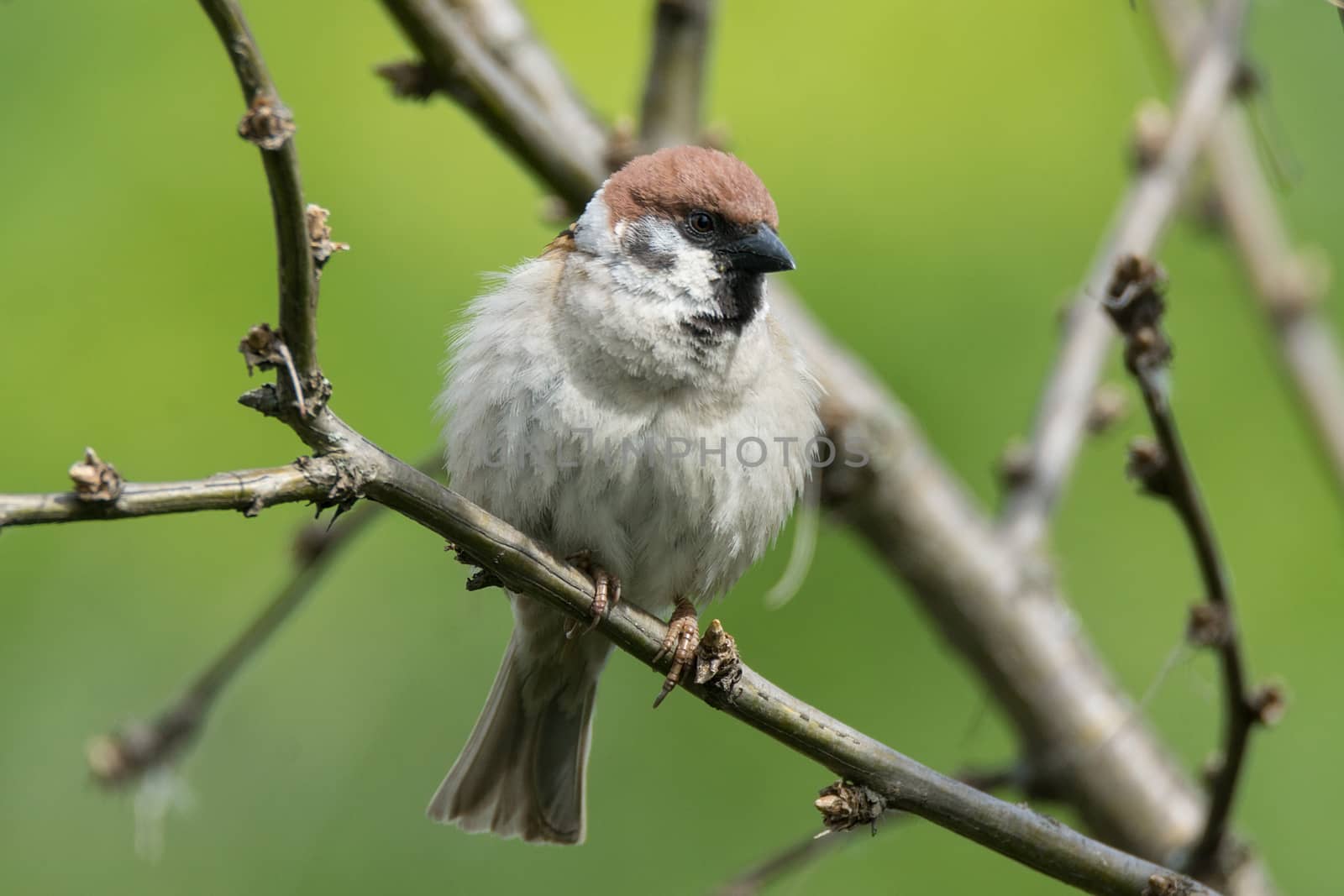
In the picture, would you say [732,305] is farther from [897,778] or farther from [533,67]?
[897,778]

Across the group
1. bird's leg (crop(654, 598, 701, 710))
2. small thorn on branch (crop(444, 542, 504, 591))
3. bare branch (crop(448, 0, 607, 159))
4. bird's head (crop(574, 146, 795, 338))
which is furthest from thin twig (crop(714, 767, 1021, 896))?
bare branch (crop(448, 0, 607, 159))

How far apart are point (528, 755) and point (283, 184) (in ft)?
6.62

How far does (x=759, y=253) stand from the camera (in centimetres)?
297

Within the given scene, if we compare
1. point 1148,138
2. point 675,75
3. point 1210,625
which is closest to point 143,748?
point 675,75

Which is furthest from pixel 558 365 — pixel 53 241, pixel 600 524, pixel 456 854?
→ pixel 456 854

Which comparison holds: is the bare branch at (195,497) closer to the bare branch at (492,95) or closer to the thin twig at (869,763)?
the thin twig at (869,763)

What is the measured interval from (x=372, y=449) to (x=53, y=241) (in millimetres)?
2848

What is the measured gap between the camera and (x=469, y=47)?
2844mm

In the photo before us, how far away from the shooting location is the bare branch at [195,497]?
1435 millimetres

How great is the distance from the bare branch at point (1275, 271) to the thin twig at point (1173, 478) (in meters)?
1.13

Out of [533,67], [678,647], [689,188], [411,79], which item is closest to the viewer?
[678,647]

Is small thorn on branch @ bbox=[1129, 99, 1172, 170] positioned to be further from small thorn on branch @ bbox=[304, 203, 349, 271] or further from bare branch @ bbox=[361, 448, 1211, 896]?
small thorn on branch @ bbox=[304, 203, 349, 271]

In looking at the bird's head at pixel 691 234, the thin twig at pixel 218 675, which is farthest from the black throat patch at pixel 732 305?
the thin twig at pixel 218 675

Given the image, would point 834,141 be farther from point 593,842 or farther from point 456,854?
point 456,854
